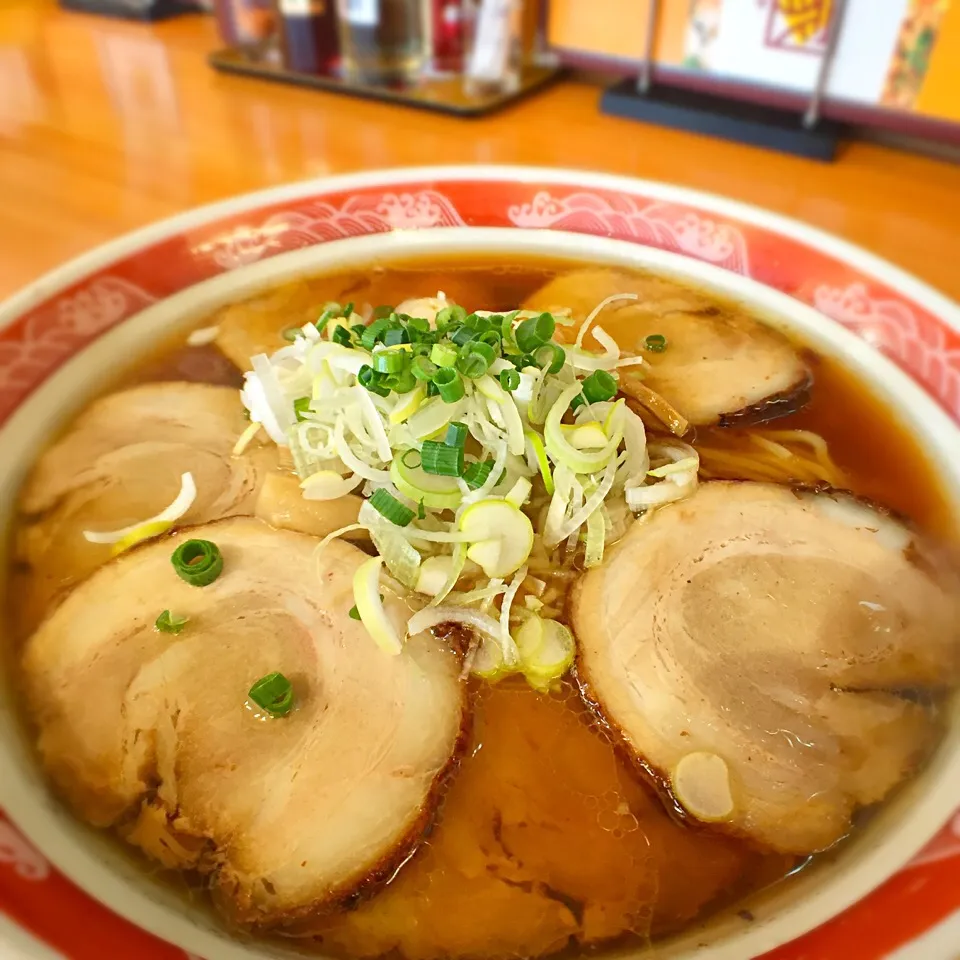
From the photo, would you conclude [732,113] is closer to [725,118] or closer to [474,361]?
[725,118]

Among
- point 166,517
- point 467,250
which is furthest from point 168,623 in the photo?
point 467,250

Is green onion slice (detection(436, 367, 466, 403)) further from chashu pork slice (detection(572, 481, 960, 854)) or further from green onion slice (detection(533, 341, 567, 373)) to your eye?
chashu pork slice (detection(572, 481, 960, 854))

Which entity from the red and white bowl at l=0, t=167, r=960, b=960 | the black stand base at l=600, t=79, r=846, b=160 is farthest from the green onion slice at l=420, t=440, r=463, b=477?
the black stand base at l=600, t=79, r=846, b=160

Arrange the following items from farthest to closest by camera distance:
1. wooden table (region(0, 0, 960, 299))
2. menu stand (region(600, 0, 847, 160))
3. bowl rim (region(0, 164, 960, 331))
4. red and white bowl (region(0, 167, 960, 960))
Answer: menu stand (region(600, 0, 847, 160)) → wooden table (region(0, 0, 960, 299)) → bowl rim (region(0, 164, 960, 331)) → red and white bowl (region(0, 167, 960, 960))

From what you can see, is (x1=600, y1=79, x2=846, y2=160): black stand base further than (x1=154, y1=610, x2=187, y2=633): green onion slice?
Yes

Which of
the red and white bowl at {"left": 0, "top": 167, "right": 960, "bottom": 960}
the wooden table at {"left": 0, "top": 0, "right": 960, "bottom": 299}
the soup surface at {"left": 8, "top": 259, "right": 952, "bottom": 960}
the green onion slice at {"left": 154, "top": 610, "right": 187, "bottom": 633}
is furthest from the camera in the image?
the wooden table at {"left": 0, "top": 0, "right": 960, "bottom": 299}

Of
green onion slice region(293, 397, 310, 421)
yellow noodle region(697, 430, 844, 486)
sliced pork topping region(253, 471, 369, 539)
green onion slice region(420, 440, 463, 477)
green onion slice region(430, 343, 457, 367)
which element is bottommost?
yellow noodle region(697, 430, 844, 486)

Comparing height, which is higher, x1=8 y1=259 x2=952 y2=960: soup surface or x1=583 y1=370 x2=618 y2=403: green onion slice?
x1=583 y1=370 x2=618 y2=403: green onion slice

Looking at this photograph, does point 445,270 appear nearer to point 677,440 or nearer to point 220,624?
point 677,440
